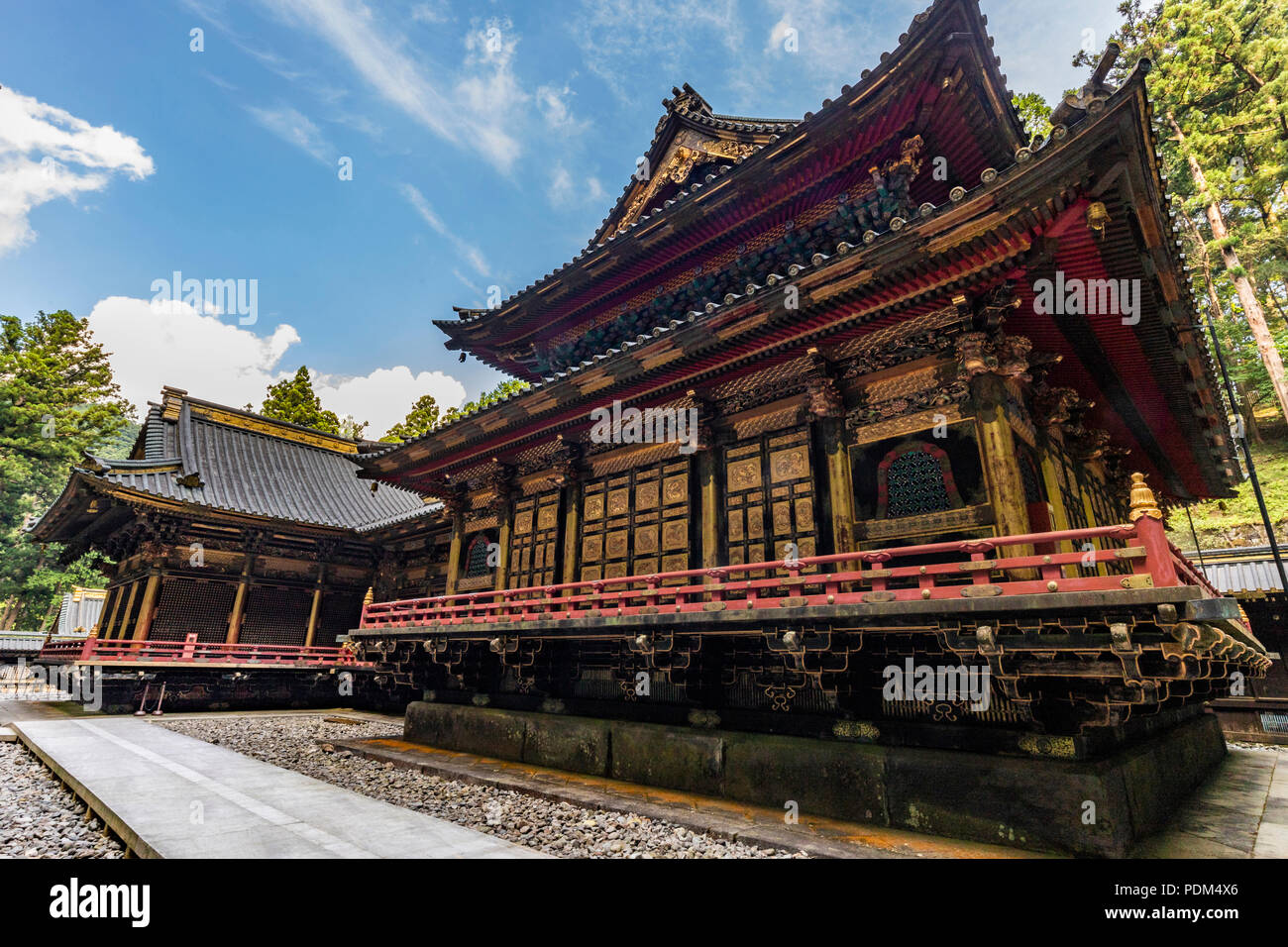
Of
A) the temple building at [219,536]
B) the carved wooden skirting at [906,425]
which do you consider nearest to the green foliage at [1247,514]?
the carved wooden skirting at [906,425]

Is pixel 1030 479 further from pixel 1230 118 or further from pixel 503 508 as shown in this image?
pixel 1230 118

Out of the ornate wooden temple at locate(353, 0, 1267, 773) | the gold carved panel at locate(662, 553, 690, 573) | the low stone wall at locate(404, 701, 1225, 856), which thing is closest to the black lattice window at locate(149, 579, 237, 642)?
the ornate wooden temple at locate(353, 0, 1267, 773)

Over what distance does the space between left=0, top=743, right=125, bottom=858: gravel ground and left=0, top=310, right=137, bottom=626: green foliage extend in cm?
3713

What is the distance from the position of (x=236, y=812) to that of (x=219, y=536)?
66.4 ft

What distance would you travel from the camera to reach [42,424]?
3900cm

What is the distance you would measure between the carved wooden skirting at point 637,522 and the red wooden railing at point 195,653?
15.6m

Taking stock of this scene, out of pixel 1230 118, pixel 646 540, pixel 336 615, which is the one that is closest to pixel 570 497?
pixel 646 540

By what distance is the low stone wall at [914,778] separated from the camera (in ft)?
21.0

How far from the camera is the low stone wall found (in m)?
6.40

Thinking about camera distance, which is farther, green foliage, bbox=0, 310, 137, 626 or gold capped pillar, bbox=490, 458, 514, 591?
green foliage, bbox=0, 310, 137, 626

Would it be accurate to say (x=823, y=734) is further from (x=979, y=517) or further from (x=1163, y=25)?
(x=1163, y=25)

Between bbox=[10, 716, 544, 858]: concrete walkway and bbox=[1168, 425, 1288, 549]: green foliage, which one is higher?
bbox=[1168, 425, 1288, 549]: green foliage


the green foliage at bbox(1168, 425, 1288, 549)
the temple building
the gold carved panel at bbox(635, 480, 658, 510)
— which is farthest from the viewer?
the green foliage at bbox(1168, 425, 1288, 549)

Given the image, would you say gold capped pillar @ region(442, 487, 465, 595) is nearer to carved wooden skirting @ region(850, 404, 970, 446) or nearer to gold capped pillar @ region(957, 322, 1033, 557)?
carved wooden skirting @ region(850, 404, 970, 446)
